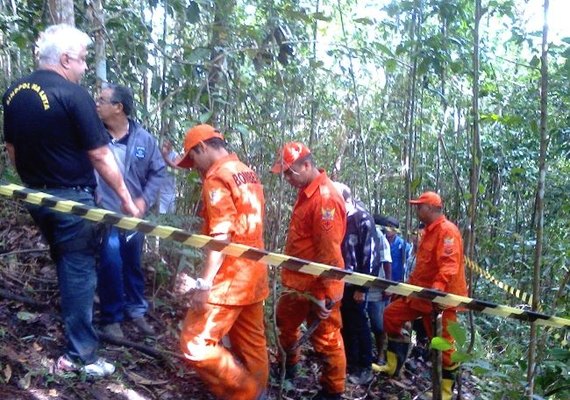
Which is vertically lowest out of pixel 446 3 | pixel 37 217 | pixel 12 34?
pixel 37 217

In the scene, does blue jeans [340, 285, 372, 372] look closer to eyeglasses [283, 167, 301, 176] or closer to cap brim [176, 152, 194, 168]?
eyeglasses [283, 167, 301, 176]

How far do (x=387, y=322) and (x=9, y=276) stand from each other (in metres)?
3.10

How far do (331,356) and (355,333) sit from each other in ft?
3.15

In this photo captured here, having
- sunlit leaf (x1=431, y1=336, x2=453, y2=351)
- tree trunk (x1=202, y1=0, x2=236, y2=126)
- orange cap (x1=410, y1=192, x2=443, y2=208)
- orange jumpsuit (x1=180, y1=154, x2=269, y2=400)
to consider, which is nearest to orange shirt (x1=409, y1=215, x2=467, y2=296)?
orange cap (x1=410, y1=192, x2=443, y2=208)

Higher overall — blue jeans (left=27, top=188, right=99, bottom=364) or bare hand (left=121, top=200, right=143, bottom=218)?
bare hand (left=121, top=200, right=143, bottom=218)

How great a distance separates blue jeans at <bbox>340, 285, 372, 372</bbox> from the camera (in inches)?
221

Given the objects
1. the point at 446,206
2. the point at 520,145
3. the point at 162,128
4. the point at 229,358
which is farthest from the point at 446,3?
the point at 520,145

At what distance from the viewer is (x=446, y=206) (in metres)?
10.1

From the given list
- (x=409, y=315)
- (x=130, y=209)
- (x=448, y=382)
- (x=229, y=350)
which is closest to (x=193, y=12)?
(x=130, y=209)

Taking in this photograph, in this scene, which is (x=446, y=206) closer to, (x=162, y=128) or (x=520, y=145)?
(x=520, y=145)

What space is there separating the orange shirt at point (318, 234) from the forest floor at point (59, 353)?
2.52 feet

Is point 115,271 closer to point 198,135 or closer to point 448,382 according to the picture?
point 198,135

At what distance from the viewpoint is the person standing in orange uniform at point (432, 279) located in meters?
5.36

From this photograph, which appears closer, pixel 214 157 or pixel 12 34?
pixel 214 157
